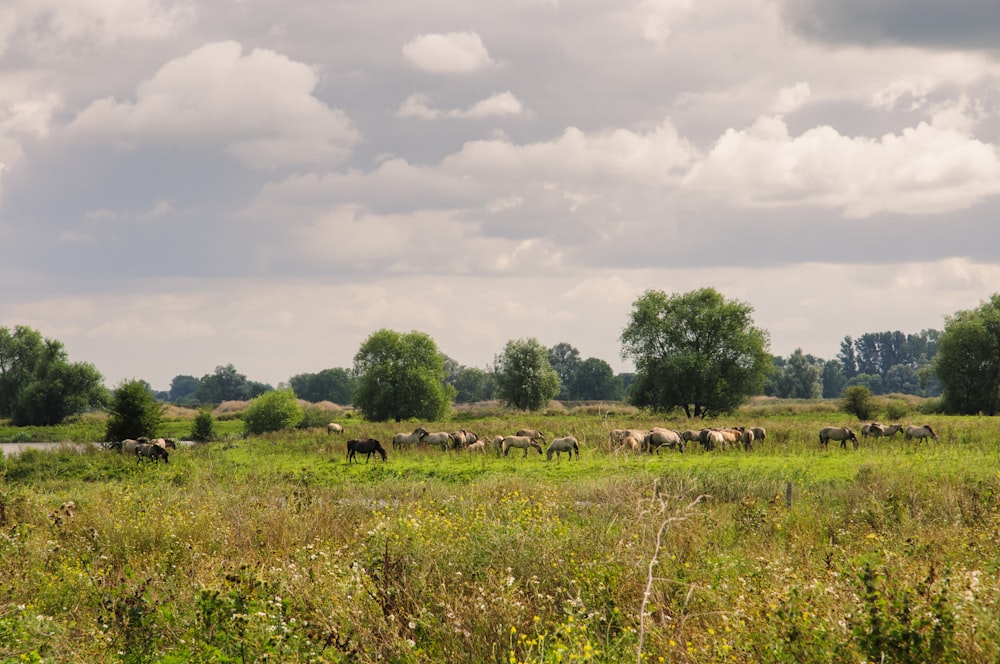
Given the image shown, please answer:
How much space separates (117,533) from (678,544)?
33.7 feet

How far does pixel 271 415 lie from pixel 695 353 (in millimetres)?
33870

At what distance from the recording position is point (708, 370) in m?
61.8

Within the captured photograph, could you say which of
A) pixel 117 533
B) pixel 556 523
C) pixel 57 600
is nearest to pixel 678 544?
pixel 556 523

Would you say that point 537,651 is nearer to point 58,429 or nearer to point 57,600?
point 57,600

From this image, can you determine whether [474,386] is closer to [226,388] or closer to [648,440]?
[226,388]

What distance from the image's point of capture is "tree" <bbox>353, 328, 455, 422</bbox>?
65.4m

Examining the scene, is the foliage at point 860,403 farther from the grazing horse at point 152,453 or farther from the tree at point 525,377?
the grazing horse at point 152,453

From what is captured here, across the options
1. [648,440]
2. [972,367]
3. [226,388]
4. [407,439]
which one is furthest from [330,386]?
[648,440]

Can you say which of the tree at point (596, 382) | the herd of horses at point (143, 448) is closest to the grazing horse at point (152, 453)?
the herd of horses at point (143, 448)

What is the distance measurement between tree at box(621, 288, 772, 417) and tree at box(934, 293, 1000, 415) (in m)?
15.9

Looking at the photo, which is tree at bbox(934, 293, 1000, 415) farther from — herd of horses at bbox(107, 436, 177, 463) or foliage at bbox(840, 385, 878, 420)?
herd of horses at bbox(107, 436, 177, 463)

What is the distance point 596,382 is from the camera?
15000cm

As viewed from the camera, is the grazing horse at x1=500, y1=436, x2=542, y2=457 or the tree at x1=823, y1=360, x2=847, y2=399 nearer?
the grazing horse at x1=500, y1=436, x2=542, y2=457

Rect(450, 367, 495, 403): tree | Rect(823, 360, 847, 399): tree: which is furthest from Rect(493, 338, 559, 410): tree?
Rect(823, 360, 847, 399): tree
